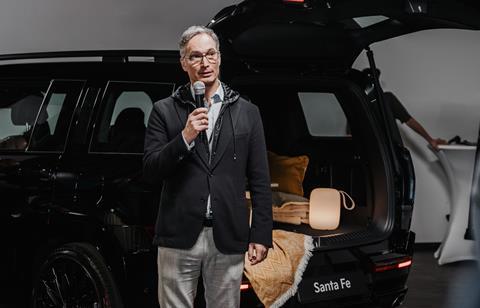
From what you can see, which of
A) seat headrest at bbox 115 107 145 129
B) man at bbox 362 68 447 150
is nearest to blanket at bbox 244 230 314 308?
seat headrest at bbox 115 107 145 129

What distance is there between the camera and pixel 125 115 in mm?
3438

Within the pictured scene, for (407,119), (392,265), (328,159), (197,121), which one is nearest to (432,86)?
(407,119)

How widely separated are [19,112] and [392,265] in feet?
6.44

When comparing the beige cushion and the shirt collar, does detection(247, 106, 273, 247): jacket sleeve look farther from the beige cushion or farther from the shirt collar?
the beige cushion

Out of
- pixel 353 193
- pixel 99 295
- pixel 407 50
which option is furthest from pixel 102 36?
pixel 99 295

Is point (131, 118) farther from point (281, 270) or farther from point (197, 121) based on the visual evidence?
point (197, 121)

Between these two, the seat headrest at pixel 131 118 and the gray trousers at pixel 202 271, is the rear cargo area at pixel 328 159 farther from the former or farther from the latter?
the gray trousers at pixel 202 271

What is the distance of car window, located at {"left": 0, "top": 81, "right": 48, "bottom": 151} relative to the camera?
3744mm

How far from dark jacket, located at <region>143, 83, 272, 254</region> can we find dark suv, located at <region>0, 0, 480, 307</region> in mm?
590

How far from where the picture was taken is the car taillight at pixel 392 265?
337 cm

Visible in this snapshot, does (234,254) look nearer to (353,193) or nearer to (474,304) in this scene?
(474,304)

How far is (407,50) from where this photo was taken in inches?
274

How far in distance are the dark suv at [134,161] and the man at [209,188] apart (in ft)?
1.79

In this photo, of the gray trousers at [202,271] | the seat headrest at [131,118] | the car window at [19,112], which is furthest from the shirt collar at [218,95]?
the car window at [19,112]
